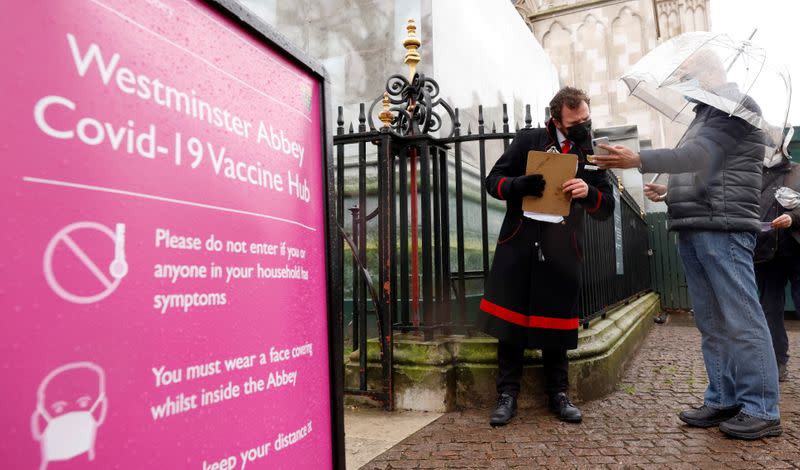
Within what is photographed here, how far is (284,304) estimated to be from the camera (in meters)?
1.41

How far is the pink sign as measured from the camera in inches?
35.1

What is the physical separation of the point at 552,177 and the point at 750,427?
167cm

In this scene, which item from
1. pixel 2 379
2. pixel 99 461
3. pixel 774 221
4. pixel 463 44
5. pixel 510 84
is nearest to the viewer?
pixel 2 379

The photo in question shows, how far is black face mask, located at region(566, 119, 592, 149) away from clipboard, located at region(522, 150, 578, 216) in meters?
0.24

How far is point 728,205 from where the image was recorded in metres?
3.02

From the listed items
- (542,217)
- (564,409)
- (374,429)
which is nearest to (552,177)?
(542,217)

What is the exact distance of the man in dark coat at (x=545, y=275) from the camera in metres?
3.39

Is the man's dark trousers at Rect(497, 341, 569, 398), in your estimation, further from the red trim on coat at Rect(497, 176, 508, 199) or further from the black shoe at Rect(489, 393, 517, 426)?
the red trim on coat at Rect(497, 176, 508, 199)

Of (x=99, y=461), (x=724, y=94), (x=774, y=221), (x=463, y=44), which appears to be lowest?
(x=99, y=461)

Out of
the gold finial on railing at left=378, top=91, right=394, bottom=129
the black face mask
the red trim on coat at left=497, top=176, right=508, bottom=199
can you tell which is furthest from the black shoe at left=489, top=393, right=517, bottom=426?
the gold finial on railing at left=378, top=91, right=394, bottom=129

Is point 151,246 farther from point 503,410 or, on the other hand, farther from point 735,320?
point 735,320

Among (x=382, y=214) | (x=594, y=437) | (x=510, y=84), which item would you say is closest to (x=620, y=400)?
(x=594, y=437)

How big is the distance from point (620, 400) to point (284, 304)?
320 centimetres

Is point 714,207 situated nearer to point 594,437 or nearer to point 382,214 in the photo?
point 594,437
